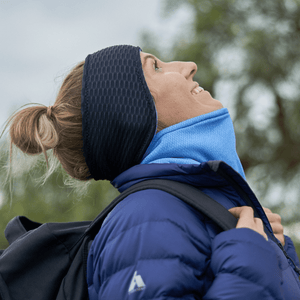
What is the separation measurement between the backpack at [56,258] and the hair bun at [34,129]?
0.48 metres

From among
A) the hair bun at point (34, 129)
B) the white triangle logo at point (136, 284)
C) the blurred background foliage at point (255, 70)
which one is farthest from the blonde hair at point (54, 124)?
the blurred background foliage at point (255, 70)

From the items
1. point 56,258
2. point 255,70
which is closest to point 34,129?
point 56,258

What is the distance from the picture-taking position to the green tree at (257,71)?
7.08 metres

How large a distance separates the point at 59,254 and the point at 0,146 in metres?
0.83

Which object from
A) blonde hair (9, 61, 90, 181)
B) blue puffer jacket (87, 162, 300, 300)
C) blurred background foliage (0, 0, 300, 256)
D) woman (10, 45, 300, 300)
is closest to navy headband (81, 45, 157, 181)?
woman (10, 45, 300, 300)

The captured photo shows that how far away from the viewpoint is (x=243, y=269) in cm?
106

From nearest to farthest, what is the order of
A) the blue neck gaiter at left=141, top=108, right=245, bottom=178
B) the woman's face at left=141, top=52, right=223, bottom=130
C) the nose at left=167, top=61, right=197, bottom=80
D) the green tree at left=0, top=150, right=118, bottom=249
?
the blue neck gaiter at left=141, top=108, right=245, bottom=178 → the woman's face at left=141, top=52, right=223, bottom=130 → the nose at left=167, top=61, right=197, bottom=80 → the green tree at left=0, top=150, right=118, bottom=249

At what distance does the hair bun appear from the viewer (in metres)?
1.77

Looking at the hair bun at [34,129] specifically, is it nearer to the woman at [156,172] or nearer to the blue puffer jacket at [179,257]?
the woman at [156,172]

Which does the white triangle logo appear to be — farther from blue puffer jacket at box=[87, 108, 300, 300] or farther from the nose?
the nose

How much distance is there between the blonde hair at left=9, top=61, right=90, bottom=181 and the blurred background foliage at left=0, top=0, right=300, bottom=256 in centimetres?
539

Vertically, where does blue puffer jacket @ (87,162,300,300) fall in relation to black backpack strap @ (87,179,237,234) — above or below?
below

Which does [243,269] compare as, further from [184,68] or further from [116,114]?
[184,68]

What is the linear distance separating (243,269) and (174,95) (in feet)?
3.14
